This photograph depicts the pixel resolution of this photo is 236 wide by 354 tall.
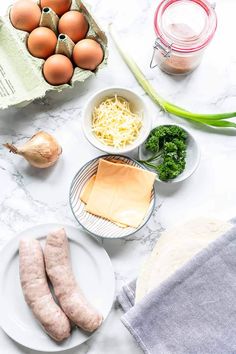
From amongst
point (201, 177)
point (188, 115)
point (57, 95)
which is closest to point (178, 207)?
point (201, 177)

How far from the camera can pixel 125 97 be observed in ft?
5.85

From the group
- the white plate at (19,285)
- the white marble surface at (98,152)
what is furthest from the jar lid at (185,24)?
the white plate at (19,285)

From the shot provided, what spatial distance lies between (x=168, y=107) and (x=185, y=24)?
26 centimetres

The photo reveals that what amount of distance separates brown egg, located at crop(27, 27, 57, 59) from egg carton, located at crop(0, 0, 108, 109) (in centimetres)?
2

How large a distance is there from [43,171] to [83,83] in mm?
307

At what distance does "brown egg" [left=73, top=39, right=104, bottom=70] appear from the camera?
5.69 ft

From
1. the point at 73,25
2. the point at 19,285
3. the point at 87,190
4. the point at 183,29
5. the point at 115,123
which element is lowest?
the point at 19,285

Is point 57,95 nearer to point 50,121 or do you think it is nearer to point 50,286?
point 50,121

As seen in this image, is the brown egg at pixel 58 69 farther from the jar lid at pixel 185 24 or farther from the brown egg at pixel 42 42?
the jar lid at pixel 185 24

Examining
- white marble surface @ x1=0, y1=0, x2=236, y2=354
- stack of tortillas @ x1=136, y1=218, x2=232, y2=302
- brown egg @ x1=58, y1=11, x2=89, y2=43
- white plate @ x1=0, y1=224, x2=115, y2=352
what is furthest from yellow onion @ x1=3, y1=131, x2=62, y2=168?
stack of tortillas @ x1=136, y1=218, x2=232, y2=302

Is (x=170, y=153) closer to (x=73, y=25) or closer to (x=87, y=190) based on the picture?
(x=87, y=190)

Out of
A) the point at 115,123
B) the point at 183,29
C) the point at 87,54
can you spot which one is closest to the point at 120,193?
the point at 115,123

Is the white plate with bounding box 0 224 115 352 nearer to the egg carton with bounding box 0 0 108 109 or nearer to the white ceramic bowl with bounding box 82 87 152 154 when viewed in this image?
the white ceramic bowl with bounding box 82 87 152 154

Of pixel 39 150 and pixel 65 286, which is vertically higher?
pixel 39 150
